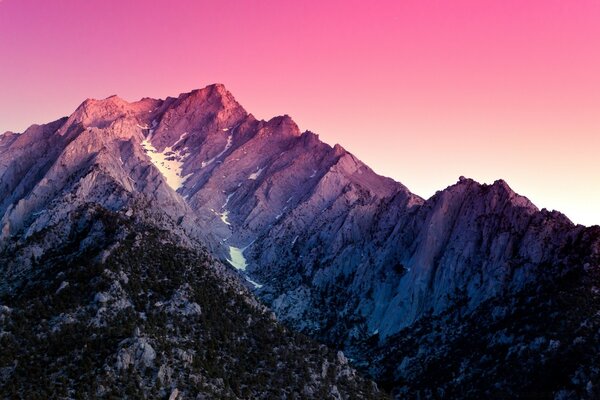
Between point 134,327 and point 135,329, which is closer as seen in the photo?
point 135,329

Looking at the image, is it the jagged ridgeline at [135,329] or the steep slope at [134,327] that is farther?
the steep slope at [134,327]

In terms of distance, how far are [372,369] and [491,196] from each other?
6370 centimetres

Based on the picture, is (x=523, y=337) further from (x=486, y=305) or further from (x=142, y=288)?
(x=142, y=288)

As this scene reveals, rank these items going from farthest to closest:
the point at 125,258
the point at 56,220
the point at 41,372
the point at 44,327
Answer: the point at 56,220 → the point at 125,258 → the point at 44,327 → the point at 41,372

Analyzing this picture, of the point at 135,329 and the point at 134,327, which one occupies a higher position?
the point at 134,327

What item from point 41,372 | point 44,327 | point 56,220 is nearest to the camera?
point 41,372

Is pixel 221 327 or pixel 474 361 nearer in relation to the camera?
pixel 221 327

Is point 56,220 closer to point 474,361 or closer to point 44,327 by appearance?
point 44,327

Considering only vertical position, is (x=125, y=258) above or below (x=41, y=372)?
above

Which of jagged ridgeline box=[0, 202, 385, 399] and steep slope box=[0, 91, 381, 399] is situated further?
steep slope box=[0, 91, 381, 399]

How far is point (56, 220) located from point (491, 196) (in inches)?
4747

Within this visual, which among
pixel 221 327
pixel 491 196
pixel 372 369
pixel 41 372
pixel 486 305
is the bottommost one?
pixel 41 372

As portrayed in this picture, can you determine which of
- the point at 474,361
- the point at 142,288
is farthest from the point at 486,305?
the point at 142,288

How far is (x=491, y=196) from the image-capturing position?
191000mm
